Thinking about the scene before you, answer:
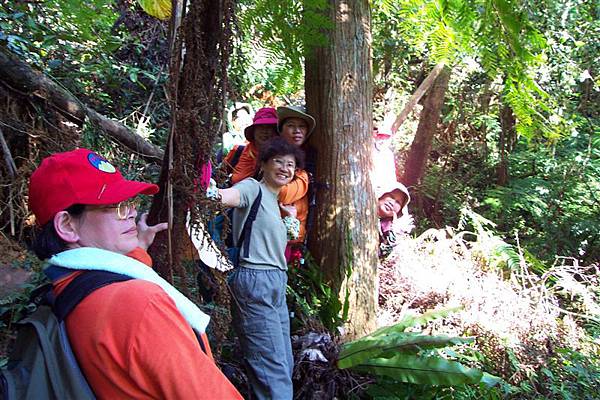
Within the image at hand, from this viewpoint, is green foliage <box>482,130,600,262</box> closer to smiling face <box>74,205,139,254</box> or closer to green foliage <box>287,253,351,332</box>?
green foliage <box>287,253,351,332</box>

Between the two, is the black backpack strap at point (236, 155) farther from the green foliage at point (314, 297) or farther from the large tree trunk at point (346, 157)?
the green foliage at point (314, 297)

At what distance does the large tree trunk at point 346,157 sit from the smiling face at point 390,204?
39 cm

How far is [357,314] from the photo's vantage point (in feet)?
13.6

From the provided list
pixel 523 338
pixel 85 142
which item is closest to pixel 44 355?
pixel 85 142

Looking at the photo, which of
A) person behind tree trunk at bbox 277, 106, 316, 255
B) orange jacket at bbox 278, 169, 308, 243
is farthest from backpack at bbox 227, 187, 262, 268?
person behind tree trunk at bbox 277, 106, 316, 255

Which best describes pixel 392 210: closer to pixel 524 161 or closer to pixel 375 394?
pixel 375 394

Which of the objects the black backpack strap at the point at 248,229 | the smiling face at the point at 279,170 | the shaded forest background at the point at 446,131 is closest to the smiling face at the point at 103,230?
the shaded forest background at the point at 446,131

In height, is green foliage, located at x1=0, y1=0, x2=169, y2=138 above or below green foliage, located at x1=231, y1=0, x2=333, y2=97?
above

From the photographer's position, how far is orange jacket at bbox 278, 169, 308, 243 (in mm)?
3714

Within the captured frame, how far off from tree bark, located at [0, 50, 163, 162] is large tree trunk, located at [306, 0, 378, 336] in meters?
1.55

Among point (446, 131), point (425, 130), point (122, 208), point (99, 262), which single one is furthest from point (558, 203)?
point (99, 262)

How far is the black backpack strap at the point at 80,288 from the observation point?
1.28m

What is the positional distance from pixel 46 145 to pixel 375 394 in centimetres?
287

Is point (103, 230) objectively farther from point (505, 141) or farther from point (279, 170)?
point (505, 141)
